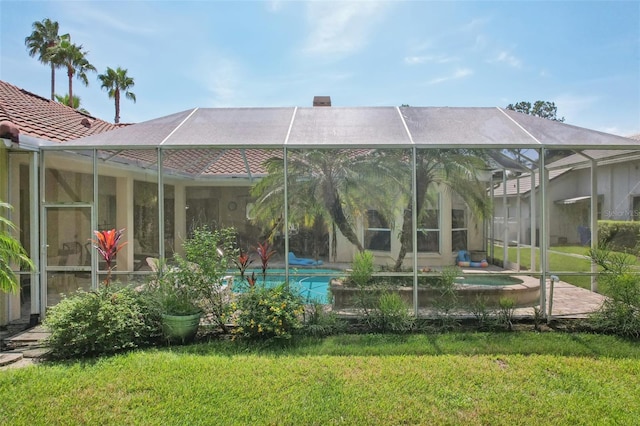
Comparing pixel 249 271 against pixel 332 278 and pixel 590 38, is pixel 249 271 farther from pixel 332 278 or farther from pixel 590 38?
pixel 590 38

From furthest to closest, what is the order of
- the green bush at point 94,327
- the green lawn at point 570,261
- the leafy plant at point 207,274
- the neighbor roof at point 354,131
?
the green lawn at point 570,261
the neighbor roof at point 354,131
the leafy plant at point 207,274
the green bush at point 94,327

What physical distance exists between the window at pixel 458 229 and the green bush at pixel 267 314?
3084 mm

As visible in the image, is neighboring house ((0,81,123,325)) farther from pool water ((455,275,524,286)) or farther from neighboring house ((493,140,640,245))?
neighboring house ((493,140,640,245))

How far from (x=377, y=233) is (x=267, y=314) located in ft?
7.96

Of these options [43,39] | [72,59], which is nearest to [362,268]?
[72,59]

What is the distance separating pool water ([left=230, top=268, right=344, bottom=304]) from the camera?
241 inches

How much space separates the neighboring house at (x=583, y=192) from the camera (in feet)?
21.6

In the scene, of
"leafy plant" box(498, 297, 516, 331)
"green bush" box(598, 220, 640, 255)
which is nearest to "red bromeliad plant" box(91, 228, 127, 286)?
"leafy plant" box(498, 297, 516, 331)

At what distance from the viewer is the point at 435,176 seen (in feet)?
21.2

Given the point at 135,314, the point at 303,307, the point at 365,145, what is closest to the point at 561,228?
the point at 365,145

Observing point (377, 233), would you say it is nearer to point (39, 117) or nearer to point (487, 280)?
point (487, 280)

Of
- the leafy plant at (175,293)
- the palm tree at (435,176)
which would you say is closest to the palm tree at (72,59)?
the leafy plant at (175,293)

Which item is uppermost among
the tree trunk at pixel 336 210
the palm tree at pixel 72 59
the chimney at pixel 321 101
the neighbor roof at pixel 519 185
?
the palm tree at pixel 72 59

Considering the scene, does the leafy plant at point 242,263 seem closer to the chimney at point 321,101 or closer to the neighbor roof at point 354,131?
the neighbor roof at point 354,131
